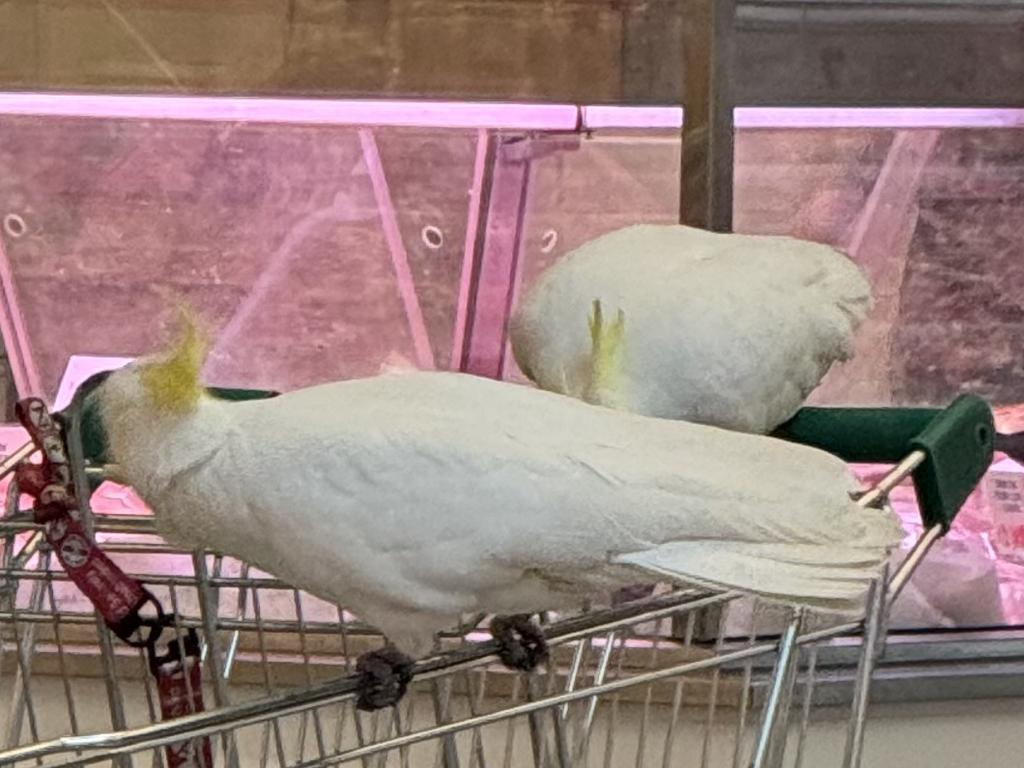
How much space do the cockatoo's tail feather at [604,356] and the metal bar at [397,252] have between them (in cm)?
49

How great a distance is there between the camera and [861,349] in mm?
1048

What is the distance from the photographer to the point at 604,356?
21.6 inches

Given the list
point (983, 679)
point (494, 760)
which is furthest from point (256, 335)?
point (983, 679)

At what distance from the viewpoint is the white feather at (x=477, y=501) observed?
411 mm

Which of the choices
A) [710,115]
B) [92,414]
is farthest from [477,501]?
[710,115]

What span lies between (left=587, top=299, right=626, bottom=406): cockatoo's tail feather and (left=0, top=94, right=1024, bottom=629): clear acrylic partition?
1.56ft

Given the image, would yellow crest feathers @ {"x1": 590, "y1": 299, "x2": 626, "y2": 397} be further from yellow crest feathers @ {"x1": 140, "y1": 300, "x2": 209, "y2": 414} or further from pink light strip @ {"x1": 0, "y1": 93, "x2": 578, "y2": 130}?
pink light strip @ {"x1": 0, "y1": 93, "x2": 578, "y2": 130}

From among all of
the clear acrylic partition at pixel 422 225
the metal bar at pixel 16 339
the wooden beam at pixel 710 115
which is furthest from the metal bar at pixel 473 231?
the metal bar at pixel 16 339

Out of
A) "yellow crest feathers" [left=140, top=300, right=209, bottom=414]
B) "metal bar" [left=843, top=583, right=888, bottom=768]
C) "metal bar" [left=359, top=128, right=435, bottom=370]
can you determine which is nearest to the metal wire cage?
"metal bar" [left=843, top=583, right=888, bottom=768]

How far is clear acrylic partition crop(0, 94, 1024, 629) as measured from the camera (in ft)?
3.37

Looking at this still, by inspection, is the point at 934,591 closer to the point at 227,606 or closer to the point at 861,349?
the point at 861,349

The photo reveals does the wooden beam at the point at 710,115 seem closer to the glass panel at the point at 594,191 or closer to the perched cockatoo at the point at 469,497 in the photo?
the glass panel at the point at 594,191

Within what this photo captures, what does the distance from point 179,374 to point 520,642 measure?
18cm

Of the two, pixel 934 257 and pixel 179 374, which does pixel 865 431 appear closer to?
pixel 179 374
